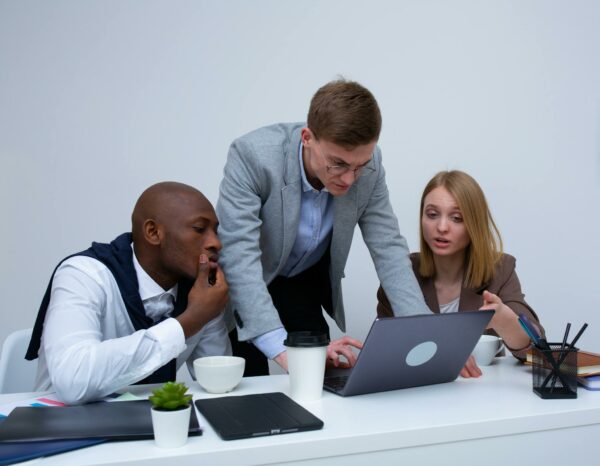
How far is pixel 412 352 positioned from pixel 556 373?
0.28 meters

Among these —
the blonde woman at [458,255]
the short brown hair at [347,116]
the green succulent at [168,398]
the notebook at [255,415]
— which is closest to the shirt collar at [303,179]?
the short brown hair at [347,116]

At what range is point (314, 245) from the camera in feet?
5.52

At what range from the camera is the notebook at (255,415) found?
87cm

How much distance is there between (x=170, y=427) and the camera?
2.68 feet

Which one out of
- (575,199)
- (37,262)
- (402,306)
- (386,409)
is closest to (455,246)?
(402,306)

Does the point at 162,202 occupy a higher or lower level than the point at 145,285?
higher

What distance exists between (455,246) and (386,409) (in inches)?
37.7

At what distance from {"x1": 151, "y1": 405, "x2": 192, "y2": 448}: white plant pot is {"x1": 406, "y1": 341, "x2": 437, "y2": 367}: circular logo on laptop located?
1.51 ft

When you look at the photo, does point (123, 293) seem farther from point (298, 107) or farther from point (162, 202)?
point (298, 107)

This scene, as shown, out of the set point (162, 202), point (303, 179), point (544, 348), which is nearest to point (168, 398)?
point (162, 202)

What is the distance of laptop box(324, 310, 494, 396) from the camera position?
104cm

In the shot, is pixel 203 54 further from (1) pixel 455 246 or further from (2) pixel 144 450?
(2) pixel 144 450

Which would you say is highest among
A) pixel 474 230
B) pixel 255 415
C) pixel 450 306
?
pixel 474 230

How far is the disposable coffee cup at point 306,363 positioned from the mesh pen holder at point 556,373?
1.38 ft
